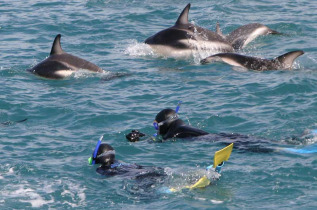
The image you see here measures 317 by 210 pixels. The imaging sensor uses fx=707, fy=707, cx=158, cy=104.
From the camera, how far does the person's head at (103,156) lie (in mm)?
10672

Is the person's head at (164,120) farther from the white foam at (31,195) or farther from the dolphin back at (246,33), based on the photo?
the dolphin back at (246,33)

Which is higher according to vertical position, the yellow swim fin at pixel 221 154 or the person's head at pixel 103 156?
the yellow swim fin at pixel 221 154

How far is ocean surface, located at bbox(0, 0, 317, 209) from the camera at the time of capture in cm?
988

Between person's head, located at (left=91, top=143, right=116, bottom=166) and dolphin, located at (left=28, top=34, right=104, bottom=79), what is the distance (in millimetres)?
5531

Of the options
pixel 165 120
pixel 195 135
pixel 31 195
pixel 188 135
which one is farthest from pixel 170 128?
pixel 31 195

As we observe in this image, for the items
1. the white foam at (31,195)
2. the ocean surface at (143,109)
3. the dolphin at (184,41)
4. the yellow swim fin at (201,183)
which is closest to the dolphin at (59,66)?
the ocean surface at (143,109)

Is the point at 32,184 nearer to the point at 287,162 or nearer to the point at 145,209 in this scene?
the point at 145,209

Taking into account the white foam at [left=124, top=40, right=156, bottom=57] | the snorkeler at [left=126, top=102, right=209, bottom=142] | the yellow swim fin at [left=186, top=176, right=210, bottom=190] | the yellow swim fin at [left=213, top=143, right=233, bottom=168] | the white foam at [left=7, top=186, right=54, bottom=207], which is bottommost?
the white foam at [left=124, top=40, right=156, bottom=57]

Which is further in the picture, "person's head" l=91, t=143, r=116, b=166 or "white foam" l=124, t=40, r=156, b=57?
"white foam" l=124, t=40, r=156, b=57

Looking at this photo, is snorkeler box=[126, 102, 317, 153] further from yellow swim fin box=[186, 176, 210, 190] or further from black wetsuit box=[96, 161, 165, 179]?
yellow swim fin box=[186, 176, 210, 190]

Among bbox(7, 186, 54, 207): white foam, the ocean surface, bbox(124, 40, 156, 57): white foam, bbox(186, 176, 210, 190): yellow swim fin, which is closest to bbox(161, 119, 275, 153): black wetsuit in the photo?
the ocean surface

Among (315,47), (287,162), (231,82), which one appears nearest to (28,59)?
(231,82)

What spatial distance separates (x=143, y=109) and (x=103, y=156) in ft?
11.1

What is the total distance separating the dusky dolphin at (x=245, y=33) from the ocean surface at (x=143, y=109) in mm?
195
